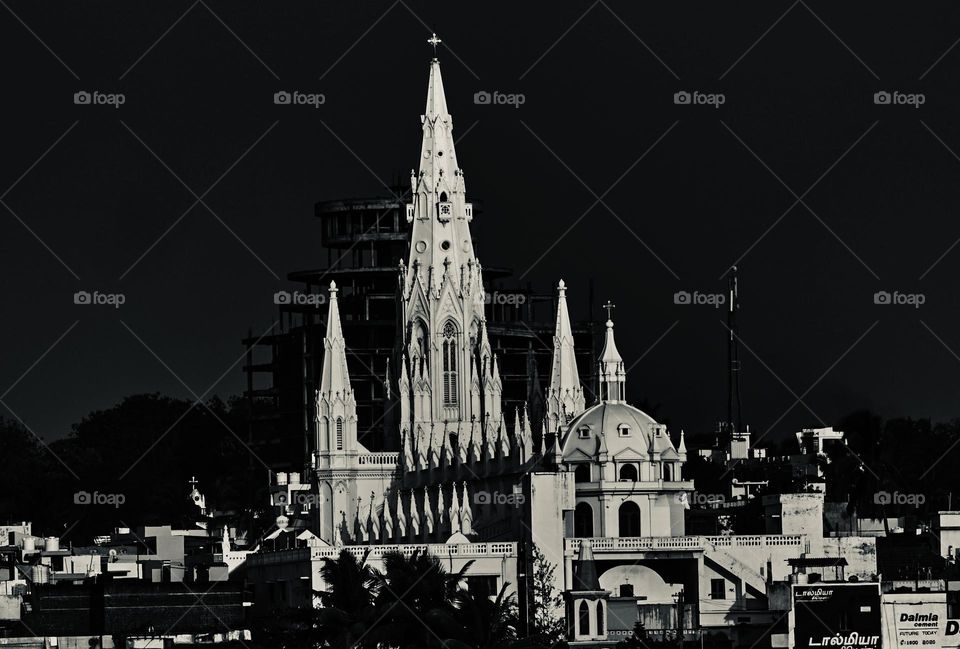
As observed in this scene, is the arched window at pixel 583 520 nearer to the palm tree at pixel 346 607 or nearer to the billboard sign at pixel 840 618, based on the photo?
the billboard sign at pixel 840 618

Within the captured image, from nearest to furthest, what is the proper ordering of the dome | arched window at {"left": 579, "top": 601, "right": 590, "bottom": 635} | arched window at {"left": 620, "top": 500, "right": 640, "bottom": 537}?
arched window at {"left": 579, "top": 601, "right": 590, "bottom": 635} → arched window at {"left": 620, "top": 500, "right": 640, "bottom": 537} → the dome

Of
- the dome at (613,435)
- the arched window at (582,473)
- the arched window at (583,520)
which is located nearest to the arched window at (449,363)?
the dome at (613,435)

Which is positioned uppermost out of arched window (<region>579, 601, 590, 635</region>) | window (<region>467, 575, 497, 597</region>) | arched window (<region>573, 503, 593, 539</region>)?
arched window (<region>573, 503, 593, 539</region>)

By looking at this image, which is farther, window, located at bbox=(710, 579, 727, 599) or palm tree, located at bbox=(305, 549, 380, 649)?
window, located at bbox=(710, 579, 727, 599)

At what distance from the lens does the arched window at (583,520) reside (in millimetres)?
143500

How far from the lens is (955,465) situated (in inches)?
6870

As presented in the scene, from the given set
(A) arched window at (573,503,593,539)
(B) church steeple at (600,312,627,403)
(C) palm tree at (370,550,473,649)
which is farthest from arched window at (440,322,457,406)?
(C) palm tree at (370,550,473,649)

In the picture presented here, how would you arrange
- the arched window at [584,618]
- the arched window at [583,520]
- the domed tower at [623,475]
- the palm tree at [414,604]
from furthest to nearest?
the domed tower at [623,475] → the arched window at [583,520] → the arched window at [584,618] → the palm tree at [414,604]

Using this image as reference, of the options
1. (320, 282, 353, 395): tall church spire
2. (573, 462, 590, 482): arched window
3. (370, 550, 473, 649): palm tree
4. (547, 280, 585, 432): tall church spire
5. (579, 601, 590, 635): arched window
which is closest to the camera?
(370, 550, 473, 649): palm tree

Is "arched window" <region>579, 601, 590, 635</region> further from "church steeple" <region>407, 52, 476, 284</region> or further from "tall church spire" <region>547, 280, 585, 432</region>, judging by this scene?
"church steeple" <region>407, 52, 476, 284</region>

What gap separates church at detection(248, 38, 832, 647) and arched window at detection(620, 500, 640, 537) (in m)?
0.06

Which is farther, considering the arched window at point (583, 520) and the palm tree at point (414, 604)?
the arched window at point (583, 520)

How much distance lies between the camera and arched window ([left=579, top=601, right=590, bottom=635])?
12181 cm

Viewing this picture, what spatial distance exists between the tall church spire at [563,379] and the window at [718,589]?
20693mm
